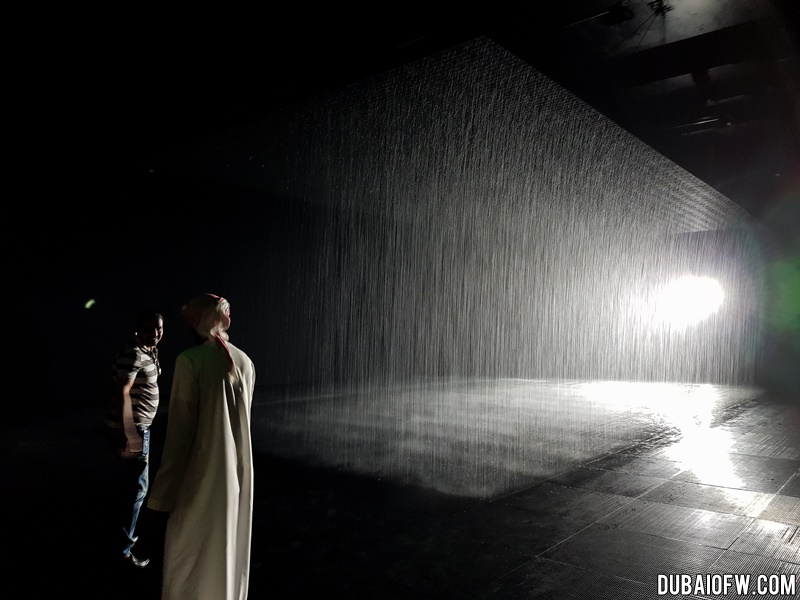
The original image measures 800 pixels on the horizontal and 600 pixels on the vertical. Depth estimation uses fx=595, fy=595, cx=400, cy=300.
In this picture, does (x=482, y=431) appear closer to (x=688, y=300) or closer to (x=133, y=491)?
(x=133, y=491)

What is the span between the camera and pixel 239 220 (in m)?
13.0

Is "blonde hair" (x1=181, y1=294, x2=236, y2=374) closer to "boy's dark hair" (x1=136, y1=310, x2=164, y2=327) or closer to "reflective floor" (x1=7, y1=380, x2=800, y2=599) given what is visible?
"reflective floor" (x1=7, y1=380, x2=800, y2=599)

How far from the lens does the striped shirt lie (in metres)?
3.38

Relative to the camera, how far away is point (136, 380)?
11.4ft

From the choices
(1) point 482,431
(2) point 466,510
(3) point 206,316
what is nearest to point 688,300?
(1) point 482,431

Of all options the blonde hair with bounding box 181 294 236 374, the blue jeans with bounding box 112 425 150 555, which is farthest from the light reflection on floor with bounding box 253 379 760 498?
the blonde hair with bounding box 181 294 236 374

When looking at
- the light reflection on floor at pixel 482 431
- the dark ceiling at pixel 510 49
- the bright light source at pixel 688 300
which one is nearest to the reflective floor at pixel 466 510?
the light reflection on floor at pixel 482 431

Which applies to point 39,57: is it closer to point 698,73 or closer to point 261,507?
point 261,507

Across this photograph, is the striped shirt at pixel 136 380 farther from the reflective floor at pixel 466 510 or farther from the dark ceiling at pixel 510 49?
the dark ceiling at pixel 510 49

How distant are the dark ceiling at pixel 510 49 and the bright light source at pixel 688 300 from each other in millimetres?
11778

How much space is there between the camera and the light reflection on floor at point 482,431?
5.93m

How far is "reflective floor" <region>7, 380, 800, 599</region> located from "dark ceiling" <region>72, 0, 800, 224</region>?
2749mm

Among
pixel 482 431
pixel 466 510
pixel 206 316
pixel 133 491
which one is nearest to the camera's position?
pixel 206 316

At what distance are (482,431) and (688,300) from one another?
1333cm
